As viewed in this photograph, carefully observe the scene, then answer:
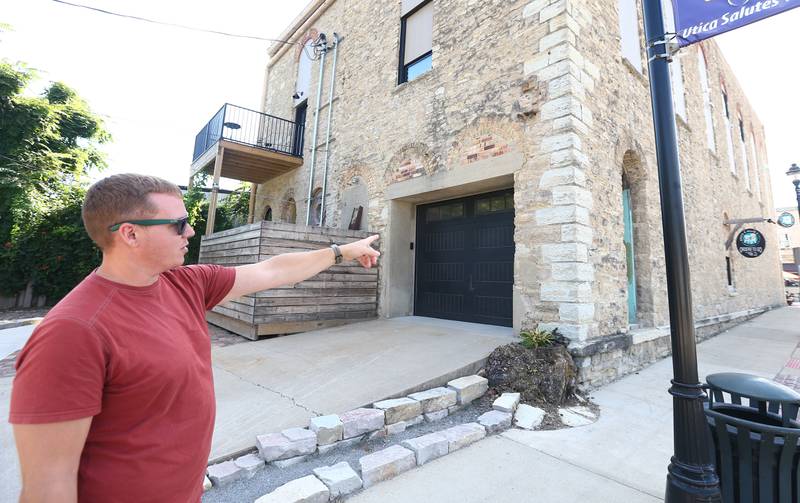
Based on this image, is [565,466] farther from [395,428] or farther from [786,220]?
[786,220]

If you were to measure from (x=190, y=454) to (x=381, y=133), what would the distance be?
A: 285 inches

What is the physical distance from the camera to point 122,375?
3.20 ft

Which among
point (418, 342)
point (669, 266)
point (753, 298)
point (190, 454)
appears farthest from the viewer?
point (753, 298)

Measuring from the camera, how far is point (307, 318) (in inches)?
246

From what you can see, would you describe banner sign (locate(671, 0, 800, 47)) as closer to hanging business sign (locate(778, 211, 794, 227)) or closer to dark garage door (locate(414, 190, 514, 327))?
dark garage door (locate(414, 190, 514, 327))

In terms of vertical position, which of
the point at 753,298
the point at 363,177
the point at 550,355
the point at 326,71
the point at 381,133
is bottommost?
the point at 550,355

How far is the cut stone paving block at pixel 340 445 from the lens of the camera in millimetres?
2738

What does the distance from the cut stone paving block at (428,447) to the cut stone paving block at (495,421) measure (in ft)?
1.71

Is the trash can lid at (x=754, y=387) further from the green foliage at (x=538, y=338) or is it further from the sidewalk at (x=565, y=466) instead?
the green foliage at (x=538, y=338)

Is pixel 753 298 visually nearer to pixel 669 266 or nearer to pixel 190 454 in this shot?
pixel 669 266

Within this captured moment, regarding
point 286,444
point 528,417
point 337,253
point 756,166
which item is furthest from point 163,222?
point 756,166

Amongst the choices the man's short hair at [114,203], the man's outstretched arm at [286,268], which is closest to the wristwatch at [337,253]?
the man's outstretched arm at [286,268]

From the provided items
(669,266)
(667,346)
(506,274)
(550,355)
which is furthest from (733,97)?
(669,266)

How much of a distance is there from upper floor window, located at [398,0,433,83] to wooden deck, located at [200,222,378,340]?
367 centimetres
